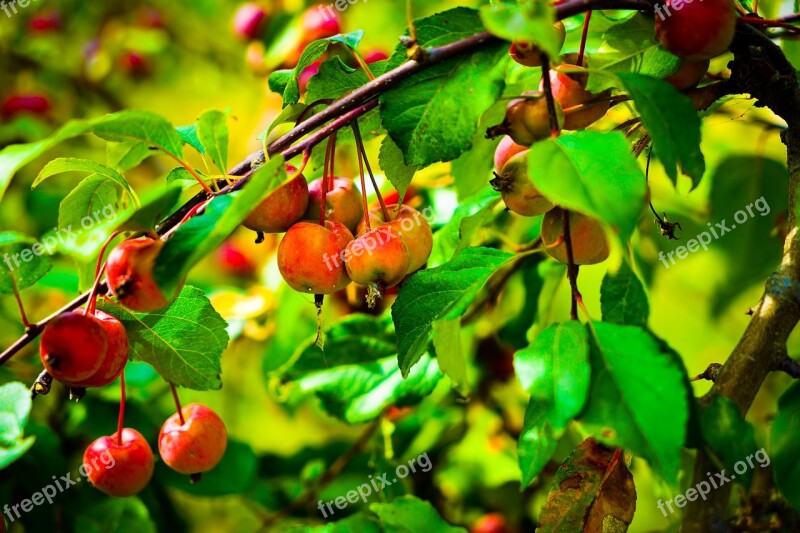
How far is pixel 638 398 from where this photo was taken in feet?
1.88

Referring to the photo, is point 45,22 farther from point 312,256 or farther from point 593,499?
point 593,499

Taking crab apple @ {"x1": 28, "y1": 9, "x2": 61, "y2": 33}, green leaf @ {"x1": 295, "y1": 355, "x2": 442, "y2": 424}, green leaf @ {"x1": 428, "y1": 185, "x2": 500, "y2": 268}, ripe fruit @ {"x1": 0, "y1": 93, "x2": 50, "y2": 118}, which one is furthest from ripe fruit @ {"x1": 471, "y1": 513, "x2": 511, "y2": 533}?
crab apple @ {"x1": 28, "y1": 9, "x2": 61, "y2": 33}

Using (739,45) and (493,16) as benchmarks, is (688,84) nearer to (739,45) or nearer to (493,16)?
(739,45)

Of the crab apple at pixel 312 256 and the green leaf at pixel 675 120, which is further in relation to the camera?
the crab apple at pixel 312 256

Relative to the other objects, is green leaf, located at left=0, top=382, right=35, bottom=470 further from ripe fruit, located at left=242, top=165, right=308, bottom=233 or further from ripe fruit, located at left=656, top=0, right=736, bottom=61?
ripe fruit, located at left=656, top=0, right=736, bottom=61

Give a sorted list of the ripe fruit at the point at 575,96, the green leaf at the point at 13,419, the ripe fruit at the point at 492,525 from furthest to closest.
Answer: the ripe fruit at the point at 492,525 < the green leaf at the point at 13,419 < the ripe fruit at the point at 575,96

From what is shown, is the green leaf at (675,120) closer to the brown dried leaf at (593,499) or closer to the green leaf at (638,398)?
the green leaf at (638,398)

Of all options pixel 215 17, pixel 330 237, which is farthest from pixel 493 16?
pixel 215 17

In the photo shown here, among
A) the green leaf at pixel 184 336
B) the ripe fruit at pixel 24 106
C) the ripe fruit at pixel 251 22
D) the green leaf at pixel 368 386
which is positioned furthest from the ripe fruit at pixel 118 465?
the ripe fruit at pixel 24 106

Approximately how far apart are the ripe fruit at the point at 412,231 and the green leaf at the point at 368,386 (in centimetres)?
31

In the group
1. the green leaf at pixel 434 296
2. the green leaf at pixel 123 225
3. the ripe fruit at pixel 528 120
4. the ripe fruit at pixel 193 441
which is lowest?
the ripe fruit at pixel 193 441

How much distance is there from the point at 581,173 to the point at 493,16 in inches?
5.0

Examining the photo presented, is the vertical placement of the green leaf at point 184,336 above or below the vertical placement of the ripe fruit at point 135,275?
below

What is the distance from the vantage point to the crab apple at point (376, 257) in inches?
27.6
